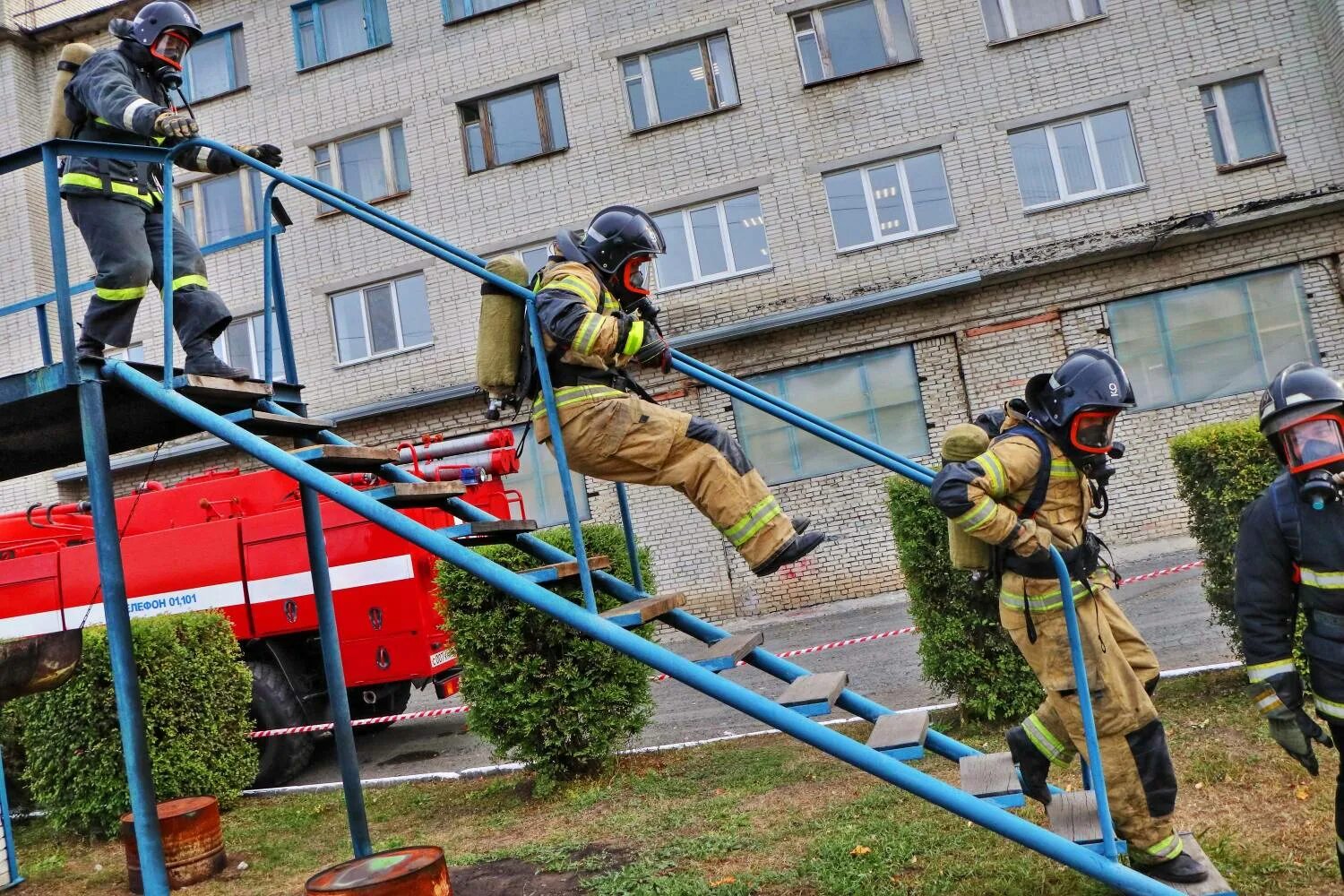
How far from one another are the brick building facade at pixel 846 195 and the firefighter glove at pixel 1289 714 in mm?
10191

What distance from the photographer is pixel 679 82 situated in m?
14.5

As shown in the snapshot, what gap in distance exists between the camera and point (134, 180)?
4258 mm

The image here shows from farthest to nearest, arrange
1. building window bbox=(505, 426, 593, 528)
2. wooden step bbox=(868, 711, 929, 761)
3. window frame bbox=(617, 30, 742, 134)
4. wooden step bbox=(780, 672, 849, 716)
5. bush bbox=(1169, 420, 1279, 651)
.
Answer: building window bbox=(505, 426, 593, 528) < window frame bbox=(617, 30, 742, 134) < bush bbox=(1169, 420, 1279, 651) < wooden step bbox=(780, 672, 849, 716) < wooden step bbox=(868, 711, 929, 761)

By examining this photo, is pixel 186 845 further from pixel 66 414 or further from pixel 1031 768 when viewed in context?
pixel 1031 768

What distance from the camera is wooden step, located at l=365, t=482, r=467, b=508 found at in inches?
149

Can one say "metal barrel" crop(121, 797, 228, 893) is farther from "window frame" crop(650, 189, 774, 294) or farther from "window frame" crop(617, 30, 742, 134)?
"window frame" crop(617, 30, 742, 134)

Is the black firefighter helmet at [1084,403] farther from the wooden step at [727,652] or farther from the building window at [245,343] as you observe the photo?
the building window at [245,343]

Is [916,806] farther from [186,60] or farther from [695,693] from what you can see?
[186,60]

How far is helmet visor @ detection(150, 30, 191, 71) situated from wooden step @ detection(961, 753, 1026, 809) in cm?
452

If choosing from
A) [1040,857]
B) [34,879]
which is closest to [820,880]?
[1040,857]

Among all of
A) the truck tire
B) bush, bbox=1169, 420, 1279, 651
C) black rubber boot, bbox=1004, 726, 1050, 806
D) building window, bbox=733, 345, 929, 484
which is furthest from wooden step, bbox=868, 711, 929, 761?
building window, bbox=733, 345, 929, 484

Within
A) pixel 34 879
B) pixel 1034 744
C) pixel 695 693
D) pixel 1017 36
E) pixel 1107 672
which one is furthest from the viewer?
pixel 1017 36

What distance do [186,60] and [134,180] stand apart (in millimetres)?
14734

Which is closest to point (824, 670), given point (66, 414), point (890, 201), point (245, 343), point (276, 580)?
point (276, 580)
